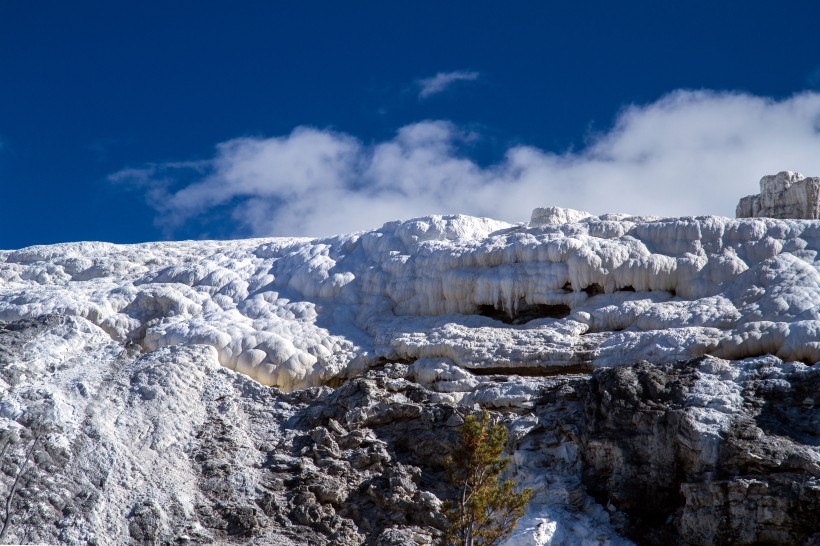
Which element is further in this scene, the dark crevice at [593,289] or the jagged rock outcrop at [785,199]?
the jagged rock outcrop at [785,199]

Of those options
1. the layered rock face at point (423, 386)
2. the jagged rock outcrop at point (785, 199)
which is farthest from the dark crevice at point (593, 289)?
the jagged rock outcrop at point (785, 199)

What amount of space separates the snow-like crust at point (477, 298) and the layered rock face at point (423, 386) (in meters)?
0.07

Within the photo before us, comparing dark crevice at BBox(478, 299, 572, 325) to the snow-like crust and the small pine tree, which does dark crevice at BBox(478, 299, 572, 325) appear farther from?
the small pine tree

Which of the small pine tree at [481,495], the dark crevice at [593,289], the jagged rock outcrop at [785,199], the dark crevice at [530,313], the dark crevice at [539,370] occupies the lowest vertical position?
the small pine tree at [481,495]

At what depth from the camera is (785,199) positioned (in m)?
34.6

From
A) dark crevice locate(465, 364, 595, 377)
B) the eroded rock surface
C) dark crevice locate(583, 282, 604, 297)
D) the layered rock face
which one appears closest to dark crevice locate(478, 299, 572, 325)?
the layered rock face

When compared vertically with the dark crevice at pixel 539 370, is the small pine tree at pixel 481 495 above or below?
below

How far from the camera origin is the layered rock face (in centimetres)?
2259

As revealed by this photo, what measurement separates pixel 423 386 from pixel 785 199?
48.6 ft

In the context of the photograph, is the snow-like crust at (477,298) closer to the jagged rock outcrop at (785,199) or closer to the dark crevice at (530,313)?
the dark crevice at (530,313)

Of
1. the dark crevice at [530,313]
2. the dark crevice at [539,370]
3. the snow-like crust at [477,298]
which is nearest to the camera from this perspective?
the snow-like crust at [477,298]

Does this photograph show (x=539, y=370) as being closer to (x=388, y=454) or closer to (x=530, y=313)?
(x=530, y=313)

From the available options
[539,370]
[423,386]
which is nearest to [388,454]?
[423,386]

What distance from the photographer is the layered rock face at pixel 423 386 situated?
74.1 feet
